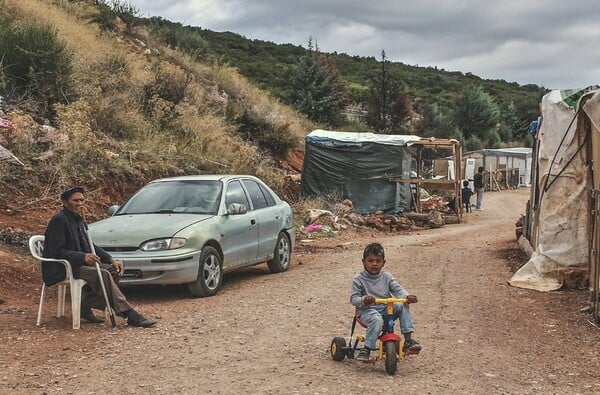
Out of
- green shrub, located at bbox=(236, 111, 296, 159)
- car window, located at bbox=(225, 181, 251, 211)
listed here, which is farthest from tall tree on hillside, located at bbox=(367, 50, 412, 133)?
car window, located at bbox=(225, 181, 251, 211)

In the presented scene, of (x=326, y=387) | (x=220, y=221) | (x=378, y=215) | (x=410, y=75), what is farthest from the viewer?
(x=410, y=75)

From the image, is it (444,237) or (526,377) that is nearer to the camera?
(526,377)

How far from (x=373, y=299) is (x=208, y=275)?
13.1 ft

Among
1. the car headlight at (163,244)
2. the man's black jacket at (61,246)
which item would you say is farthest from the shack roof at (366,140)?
the man's black jacket at (61,246)

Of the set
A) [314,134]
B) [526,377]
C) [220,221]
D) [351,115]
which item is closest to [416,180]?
[314,134]

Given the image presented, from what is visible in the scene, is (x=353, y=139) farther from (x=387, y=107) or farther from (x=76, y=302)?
(x=387, y=107)

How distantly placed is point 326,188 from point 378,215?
2.03m

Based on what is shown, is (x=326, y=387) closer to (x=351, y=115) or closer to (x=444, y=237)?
(x=444, y=237)

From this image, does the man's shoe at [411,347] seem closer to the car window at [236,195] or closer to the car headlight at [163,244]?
the car headlight at [163,244]

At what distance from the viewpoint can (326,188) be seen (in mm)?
22734

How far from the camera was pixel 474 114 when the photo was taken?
214ft

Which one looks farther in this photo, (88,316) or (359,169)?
(359,169)

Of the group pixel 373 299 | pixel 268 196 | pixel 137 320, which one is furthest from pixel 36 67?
pixel 373 299

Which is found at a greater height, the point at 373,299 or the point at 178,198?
the point at 178,198
